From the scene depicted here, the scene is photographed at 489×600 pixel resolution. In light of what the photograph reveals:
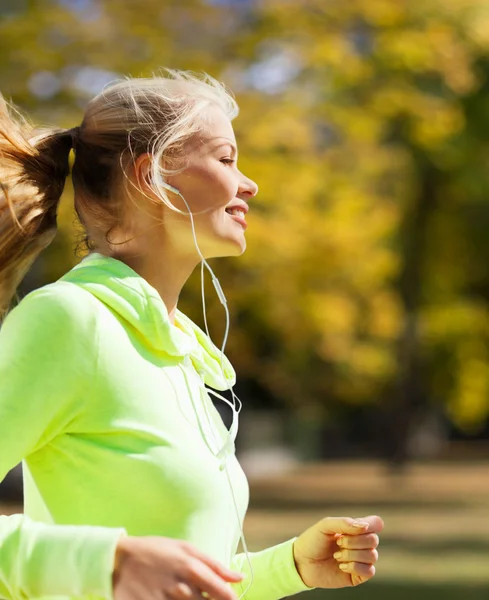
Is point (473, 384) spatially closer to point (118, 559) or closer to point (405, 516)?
point (405, 516)

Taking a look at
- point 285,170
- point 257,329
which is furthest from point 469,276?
point 285,170

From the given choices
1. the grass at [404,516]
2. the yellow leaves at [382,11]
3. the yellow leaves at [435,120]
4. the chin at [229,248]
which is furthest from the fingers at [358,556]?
the yellow leaves at [435,120]

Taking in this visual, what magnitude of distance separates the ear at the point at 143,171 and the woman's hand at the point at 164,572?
2.30 ft

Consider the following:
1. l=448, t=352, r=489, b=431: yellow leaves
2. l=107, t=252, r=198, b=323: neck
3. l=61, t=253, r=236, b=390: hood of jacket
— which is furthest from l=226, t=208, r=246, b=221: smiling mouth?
l=448, t=352, r=489, b=431: yellow leaves

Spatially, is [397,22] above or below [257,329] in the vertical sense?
above

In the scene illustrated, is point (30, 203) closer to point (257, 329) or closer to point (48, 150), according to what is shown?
point (48, 150)

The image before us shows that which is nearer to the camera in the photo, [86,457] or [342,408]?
[86,457]

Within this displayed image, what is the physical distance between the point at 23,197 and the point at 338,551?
0.81m

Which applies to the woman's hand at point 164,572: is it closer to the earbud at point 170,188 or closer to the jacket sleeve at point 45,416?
the jacket sleeve at point 45,416

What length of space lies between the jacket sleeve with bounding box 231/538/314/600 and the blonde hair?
64 centimetres

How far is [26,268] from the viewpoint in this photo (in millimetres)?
2041

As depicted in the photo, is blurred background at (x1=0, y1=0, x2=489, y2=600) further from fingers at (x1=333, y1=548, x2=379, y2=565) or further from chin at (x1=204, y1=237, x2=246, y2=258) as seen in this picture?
fingers at (x1=333, y1=548, x2=379, y2=565)

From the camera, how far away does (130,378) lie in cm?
180

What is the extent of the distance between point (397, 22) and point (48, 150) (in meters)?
12.4
